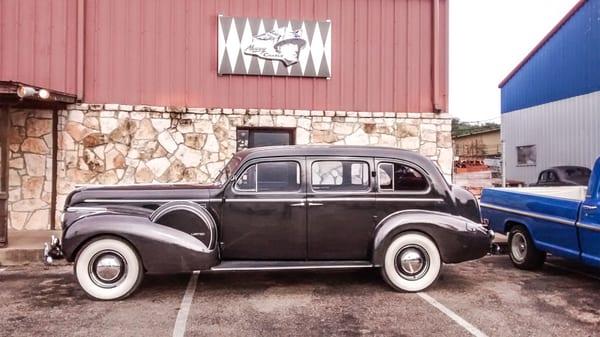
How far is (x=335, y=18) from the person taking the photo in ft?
35.7

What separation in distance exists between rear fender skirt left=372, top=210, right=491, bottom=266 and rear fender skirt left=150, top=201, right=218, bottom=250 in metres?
1.83

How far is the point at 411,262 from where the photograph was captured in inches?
235

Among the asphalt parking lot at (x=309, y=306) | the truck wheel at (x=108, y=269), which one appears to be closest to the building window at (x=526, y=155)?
the asphalt parking lot at (x=309, y=306)

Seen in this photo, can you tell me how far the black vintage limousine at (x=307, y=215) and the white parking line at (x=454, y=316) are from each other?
27 centimetres

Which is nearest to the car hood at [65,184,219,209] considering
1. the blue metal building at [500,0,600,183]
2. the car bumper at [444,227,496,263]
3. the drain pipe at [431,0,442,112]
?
the car bumper at [444,227,496,263]

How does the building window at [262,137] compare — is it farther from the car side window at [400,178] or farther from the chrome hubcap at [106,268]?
the chrome hubcap at [106,268]

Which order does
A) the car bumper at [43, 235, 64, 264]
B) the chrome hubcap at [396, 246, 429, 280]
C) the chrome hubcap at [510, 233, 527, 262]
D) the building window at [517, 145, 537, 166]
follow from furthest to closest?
the building window at [517, 145, 537, 166]
the chrome hubcap at [510, 233, 527, 262]
the chrome hubcap at [396, 246, 429, 280]
the car bumper at [43, 235, 64, 264]

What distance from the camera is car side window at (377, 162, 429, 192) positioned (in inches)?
243

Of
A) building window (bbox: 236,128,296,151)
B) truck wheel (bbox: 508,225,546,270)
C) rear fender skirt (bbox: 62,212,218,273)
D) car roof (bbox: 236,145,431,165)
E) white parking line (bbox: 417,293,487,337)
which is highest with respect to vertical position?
building window (bbox: 236,128,296,151)

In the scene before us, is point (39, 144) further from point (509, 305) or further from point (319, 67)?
point (509, 305)

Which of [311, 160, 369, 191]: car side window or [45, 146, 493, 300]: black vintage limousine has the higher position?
[311, 160, 369, 191]: car side window

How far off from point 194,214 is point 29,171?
5.73 metres

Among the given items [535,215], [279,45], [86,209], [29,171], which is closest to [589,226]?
[535,215]

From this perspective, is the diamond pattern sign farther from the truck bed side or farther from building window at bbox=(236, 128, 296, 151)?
the truck bed side
